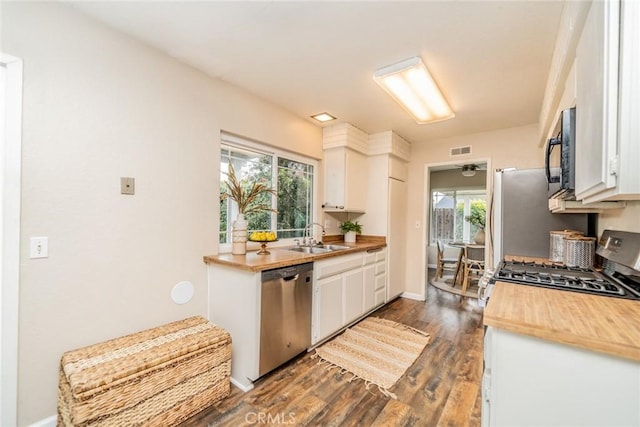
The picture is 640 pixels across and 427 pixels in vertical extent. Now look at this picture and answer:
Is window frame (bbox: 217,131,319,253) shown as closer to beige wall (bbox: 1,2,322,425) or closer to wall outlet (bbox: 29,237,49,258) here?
beige wall (bbox: 1,2,322,425)

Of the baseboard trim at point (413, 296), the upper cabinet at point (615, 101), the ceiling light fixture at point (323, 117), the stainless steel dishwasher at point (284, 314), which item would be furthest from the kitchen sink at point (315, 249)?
the upper cabinet at point (615, 101)

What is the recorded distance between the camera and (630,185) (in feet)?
2.63

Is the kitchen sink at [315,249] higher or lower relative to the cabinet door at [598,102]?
lower

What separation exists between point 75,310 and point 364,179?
10.9ft

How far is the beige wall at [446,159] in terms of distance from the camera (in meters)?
3.45

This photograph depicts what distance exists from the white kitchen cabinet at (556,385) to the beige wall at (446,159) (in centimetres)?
313

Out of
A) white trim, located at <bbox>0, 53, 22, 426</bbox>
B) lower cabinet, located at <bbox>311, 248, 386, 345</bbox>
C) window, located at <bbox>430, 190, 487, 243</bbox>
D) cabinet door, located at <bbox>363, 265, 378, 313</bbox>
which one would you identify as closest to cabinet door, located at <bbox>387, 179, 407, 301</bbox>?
lower cabinet, located at <bbox>311, 248, 386, 345</bbox>

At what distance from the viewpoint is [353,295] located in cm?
306

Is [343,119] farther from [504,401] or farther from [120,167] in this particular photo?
[504,401]

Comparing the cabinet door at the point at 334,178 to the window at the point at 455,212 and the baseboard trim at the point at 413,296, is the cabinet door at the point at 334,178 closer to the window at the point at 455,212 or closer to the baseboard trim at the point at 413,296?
the baseboard trim at the point at 413,296

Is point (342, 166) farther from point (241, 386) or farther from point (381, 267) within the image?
point (241, 386)

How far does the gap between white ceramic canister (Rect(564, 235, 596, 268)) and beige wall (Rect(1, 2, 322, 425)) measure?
2730 millimetres

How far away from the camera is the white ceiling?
159 centimetres

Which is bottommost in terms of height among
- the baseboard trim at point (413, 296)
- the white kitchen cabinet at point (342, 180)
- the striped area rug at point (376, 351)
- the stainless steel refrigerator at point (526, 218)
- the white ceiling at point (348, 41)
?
the striped area rug at point (376, 351)
